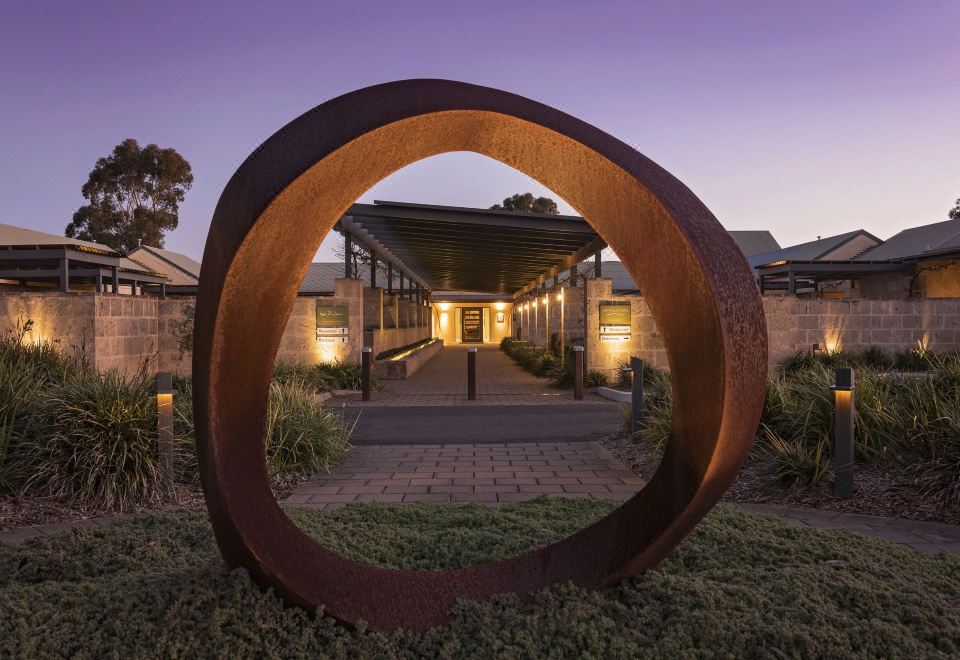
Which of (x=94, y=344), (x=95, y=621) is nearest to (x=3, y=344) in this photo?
(x=94, y=344)

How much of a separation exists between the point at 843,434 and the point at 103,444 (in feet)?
18.8

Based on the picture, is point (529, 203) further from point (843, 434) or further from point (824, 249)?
point (843, 434)

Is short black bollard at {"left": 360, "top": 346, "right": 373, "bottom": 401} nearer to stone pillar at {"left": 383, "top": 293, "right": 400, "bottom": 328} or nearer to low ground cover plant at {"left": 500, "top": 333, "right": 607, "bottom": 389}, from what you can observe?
low ground cover plant at {"left": 500, "top": 333, "right": 607, "bottom": 389}

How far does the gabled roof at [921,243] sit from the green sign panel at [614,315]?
12171mm

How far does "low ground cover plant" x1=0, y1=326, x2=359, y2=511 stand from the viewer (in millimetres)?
4789

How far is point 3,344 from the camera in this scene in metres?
7.79

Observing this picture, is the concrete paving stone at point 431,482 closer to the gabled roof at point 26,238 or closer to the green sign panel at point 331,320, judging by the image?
the green sign panel at point 331,320

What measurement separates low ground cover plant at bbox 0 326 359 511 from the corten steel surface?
2.81m

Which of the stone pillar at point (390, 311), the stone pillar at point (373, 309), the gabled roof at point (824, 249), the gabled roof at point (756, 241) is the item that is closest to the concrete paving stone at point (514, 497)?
the stone pillar at point (373, 309)

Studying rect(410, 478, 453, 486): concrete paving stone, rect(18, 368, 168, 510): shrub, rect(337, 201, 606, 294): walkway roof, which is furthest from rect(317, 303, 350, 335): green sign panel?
rect(410, 478, 453, 486): concrete paving stone

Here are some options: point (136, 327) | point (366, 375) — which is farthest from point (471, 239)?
point (136, 327)

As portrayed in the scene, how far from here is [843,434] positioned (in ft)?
16.1

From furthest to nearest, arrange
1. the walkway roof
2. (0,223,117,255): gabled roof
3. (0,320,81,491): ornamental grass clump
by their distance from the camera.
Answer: (0,223,117,255): gabled roof
the walkway roof
(0,320,81,491): ornamental grass clump

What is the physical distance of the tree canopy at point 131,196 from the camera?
40906 mm
